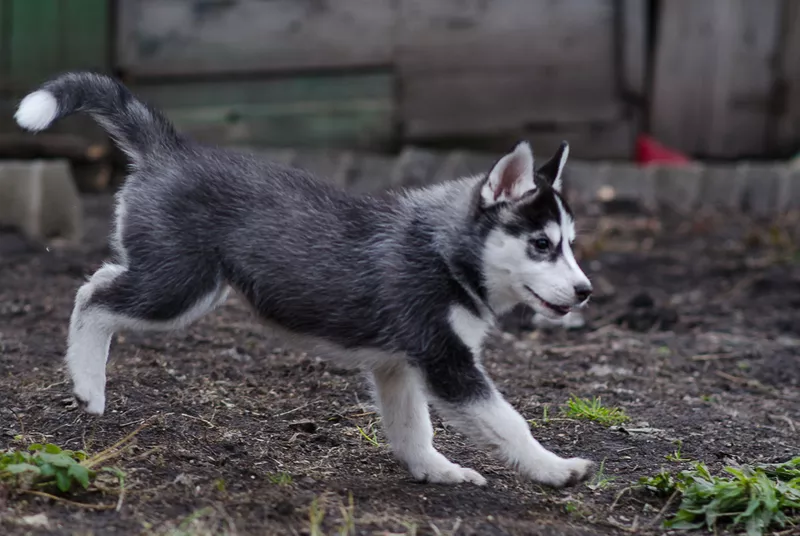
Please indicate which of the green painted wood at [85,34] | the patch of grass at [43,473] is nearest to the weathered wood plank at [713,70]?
the green painted wood at [85,34]

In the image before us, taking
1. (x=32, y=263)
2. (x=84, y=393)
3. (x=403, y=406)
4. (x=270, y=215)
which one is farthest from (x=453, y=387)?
(x=32, y=263)

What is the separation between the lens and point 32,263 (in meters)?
7.77

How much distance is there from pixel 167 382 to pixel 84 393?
1005 millimetres

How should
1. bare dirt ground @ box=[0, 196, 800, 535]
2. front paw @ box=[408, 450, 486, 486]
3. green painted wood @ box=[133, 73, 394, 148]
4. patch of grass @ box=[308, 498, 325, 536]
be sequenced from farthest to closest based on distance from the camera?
green painted wood @ box=[133, 73, 394, 148], front paw @ box=[408, 450, 486, 486], bare dirt ground @ box=[0, 196, 800, 535], patch of grass @ box=[308, 498, 325, 536]

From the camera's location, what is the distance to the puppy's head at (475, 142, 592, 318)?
416cm

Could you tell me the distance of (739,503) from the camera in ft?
13.1

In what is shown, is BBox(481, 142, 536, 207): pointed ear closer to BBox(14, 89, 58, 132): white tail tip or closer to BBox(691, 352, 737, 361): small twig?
BBox(14, 89, 58, 132): white tail tip

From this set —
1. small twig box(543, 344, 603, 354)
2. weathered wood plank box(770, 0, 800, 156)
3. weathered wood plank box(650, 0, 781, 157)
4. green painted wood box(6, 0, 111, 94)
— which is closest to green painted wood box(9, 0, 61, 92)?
green painted wood box(6, 0, 111, 94)

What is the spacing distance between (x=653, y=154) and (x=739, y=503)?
7.38m

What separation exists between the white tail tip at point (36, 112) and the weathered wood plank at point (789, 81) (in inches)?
345

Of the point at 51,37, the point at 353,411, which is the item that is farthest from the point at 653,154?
the point at 353,411

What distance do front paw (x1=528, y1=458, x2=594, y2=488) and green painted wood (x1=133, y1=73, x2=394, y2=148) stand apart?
718cm

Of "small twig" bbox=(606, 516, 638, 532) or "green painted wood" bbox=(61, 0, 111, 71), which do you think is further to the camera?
"green painted wood" bbox=(61, 0, 111, 71)

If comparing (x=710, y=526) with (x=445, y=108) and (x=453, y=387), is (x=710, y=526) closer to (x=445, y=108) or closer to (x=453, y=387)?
(x=453, y=387)
